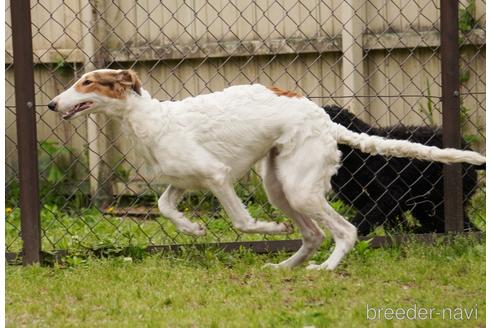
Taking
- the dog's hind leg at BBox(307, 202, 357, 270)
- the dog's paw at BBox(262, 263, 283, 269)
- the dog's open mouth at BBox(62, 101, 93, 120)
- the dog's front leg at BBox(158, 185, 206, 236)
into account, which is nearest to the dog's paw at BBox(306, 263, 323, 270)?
the dog's hind leg at BBox(307, 202, 357, 270)

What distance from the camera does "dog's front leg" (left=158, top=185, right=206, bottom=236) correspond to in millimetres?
5516

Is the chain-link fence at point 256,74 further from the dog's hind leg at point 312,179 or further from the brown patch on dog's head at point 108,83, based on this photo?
the brown patch on dog's head at point 108,83

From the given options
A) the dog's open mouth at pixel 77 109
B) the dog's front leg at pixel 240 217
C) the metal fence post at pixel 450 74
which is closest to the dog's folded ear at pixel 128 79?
the dog's open mouth at pixel 77 109

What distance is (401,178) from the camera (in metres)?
6.72

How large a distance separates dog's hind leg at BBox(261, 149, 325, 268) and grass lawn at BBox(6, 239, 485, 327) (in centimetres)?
20

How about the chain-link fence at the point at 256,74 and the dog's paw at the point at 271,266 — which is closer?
the dog's paw at the point at 271,266

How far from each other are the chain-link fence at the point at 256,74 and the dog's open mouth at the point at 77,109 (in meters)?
1.63

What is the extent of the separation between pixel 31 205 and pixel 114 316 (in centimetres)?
138

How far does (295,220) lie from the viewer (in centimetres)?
582

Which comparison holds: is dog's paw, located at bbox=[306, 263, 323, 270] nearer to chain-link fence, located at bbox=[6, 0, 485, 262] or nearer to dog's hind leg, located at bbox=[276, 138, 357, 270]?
dog's hind leg, located at bbox=[276, 138, 357, 270]

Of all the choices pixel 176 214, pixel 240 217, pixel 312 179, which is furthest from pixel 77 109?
pixel 312 179

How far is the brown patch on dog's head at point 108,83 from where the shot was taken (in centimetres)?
543
